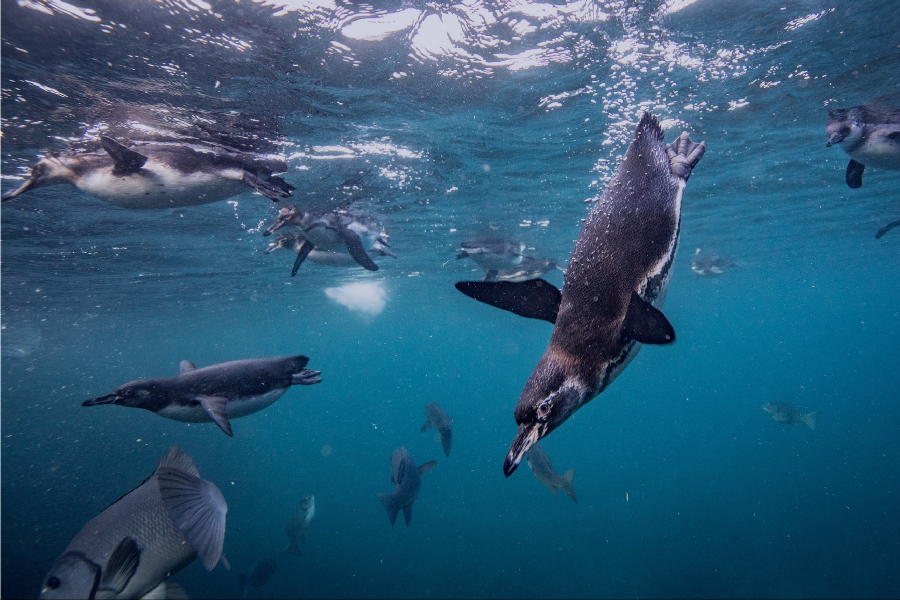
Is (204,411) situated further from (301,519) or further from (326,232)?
(301,519)

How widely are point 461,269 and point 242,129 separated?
1964cm

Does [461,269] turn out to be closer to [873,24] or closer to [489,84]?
[489,84]

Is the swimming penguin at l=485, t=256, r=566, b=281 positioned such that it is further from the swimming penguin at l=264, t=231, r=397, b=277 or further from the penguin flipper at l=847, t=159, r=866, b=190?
the penguin flipper at l=847, t=159, r=866, b=190

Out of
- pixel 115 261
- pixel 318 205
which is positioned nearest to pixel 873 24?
pixel 318 205

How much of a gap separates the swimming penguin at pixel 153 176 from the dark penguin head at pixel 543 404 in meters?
4.20

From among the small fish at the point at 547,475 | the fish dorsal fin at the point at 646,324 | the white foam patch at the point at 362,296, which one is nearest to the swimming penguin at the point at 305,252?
the small fish at the point at 547,475

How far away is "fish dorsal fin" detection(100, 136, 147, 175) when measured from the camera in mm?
4297

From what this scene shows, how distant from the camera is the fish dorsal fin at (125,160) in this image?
430 cm

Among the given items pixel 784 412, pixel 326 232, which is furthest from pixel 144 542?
pixel 784 412

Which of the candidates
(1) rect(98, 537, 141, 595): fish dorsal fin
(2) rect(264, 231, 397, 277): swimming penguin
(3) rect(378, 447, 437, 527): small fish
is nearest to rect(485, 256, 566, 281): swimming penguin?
(2) rect(264, 231, 397, 277): swimming penguin

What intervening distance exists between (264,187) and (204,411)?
9.19 feet

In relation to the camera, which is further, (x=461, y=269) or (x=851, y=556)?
(x=461, y=269)

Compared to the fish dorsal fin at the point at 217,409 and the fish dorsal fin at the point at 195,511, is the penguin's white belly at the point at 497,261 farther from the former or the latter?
the fish dorsal fin at the point at 195,511

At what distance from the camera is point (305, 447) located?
58.5m
